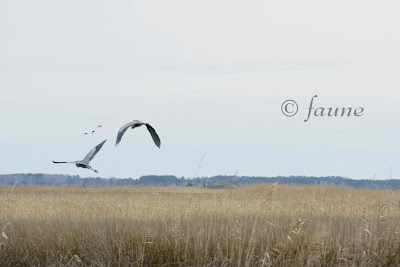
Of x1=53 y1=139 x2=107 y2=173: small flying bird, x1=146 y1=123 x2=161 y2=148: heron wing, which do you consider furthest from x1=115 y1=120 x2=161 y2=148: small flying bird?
x1=53 y1=139 x2=107 y2=173: small flying bird

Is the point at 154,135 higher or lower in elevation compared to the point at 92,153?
higher

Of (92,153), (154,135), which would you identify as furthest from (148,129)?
(92,153)

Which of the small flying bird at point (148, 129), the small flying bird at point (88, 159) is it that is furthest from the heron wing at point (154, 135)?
the small flying bird at point (88, 159)

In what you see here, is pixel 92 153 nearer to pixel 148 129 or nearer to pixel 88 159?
pixel 88 159

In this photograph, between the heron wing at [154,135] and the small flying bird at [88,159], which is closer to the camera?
the heron wing at [154,135]

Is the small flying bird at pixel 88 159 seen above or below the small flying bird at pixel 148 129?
below

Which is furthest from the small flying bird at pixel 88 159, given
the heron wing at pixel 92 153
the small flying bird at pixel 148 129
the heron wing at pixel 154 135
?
the heron wing at pixel 154 135

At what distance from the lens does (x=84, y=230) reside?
7453mm

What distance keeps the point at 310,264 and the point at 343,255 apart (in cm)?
51

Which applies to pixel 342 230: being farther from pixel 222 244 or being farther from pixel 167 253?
pixel 167 253

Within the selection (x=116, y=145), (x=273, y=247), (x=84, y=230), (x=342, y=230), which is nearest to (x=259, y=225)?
(x=273, y=247)

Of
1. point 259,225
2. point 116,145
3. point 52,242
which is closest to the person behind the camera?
point 116,145

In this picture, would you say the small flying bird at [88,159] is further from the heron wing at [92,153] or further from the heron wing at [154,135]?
the heron wing at [154,135]

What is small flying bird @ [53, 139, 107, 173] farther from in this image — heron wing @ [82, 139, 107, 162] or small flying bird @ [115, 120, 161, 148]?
small flying bird @ [115, 120, 161, 148]
